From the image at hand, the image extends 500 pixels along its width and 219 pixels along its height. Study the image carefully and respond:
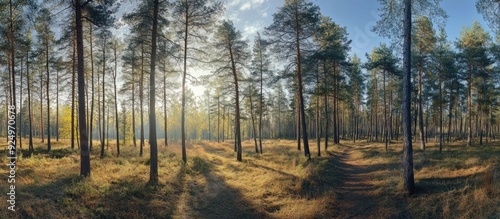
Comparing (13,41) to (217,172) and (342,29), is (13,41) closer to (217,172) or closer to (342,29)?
(217,172)

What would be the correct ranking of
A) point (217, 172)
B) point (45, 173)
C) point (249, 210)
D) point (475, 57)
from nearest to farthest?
point (249, 210), point (45, 173), point (217, 172), point (475, 57)

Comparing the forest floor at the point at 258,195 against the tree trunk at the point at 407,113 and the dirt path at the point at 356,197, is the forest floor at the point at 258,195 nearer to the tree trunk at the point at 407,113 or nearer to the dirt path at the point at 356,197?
the dirt path at the point at 356,197

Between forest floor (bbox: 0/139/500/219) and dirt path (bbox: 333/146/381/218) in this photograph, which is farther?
dirt path (bbox: 333/146/381/218)

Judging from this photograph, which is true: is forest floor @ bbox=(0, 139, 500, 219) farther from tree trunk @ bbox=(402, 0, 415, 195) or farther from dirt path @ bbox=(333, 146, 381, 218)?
tree trunk @ bbox=(402, 0, 415, 195)

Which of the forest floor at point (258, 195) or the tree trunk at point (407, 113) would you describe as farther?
the tree trunk at point (407, 113)

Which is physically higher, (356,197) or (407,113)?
(407,113)

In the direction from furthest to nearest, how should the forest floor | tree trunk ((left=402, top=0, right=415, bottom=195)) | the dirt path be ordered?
1. tree trunk ((left=402, top=0, right=415, bottom=195))
2. the dirt path
3. the forest floor

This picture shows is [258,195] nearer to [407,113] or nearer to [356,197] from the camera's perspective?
[356,197]

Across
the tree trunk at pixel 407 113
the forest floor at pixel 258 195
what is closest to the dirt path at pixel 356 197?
the forest floor at pixel 258 195

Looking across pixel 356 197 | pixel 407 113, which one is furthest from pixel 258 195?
pixel 407 113

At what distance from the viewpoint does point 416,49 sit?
23.6 meters

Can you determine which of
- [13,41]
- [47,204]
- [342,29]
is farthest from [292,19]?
[13,41]

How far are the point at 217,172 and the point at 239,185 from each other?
3.53 metres

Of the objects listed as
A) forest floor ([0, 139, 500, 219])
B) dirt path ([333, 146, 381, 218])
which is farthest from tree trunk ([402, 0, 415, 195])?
dirt path ([333, 146, 381, 218])
